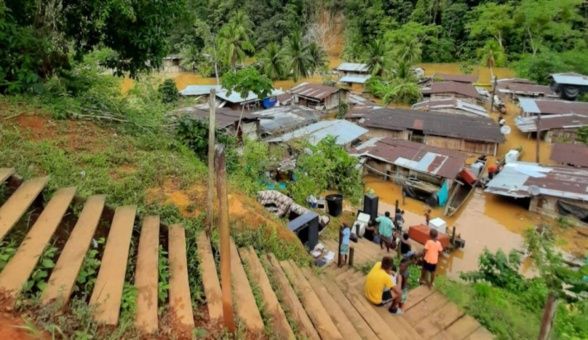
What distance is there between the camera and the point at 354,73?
39031 mm

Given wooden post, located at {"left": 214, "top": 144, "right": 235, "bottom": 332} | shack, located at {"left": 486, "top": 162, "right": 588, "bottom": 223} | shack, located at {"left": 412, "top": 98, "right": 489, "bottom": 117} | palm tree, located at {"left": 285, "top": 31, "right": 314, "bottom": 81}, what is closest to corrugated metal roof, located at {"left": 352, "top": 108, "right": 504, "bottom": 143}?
shack, located at {"left": 412, "top": 98, "right": 489, "bottom": 117}

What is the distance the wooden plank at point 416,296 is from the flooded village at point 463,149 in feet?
17.4

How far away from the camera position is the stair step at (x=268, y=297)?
3654 mm

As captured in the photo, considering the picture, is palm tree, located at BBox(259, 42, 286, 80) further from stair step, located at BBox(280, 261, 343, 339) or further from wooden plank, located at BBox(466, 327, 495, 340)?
stair step, located at BBox(280, 261, 343, 339)

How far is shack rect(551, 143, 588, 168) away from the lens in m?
18.0

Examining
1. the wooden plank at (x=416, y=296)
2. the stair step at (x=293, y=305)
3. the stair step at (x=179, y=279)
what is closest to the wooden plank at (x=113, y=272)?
the stair step at (x=179, y=279)

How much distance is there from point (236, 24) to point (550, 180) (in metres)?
30.8

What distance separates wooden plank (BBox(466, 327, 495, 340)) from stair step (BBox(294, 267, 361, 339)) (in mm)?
2334

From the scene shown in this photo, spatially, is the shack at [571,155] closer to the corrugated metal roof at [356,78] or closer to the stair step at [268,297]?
the stair step at [268,297]

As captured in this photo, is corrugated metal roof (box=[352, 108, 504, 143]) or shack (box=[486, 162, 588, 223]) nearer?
shack (box=[486, 162, 588, 223])

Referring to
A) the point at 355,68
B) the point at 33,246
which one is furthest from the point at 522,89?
the point at 33,246

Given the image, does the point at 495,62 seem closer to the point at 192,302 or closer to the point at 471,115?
the point at 471,115

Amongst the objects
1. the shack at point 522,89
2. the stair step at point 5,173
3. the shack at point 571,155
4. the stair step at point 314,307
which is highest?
the shack at point 522,89

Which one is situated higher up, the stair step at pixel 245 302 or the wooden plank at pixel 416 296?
the stair step at pixel 245 302
